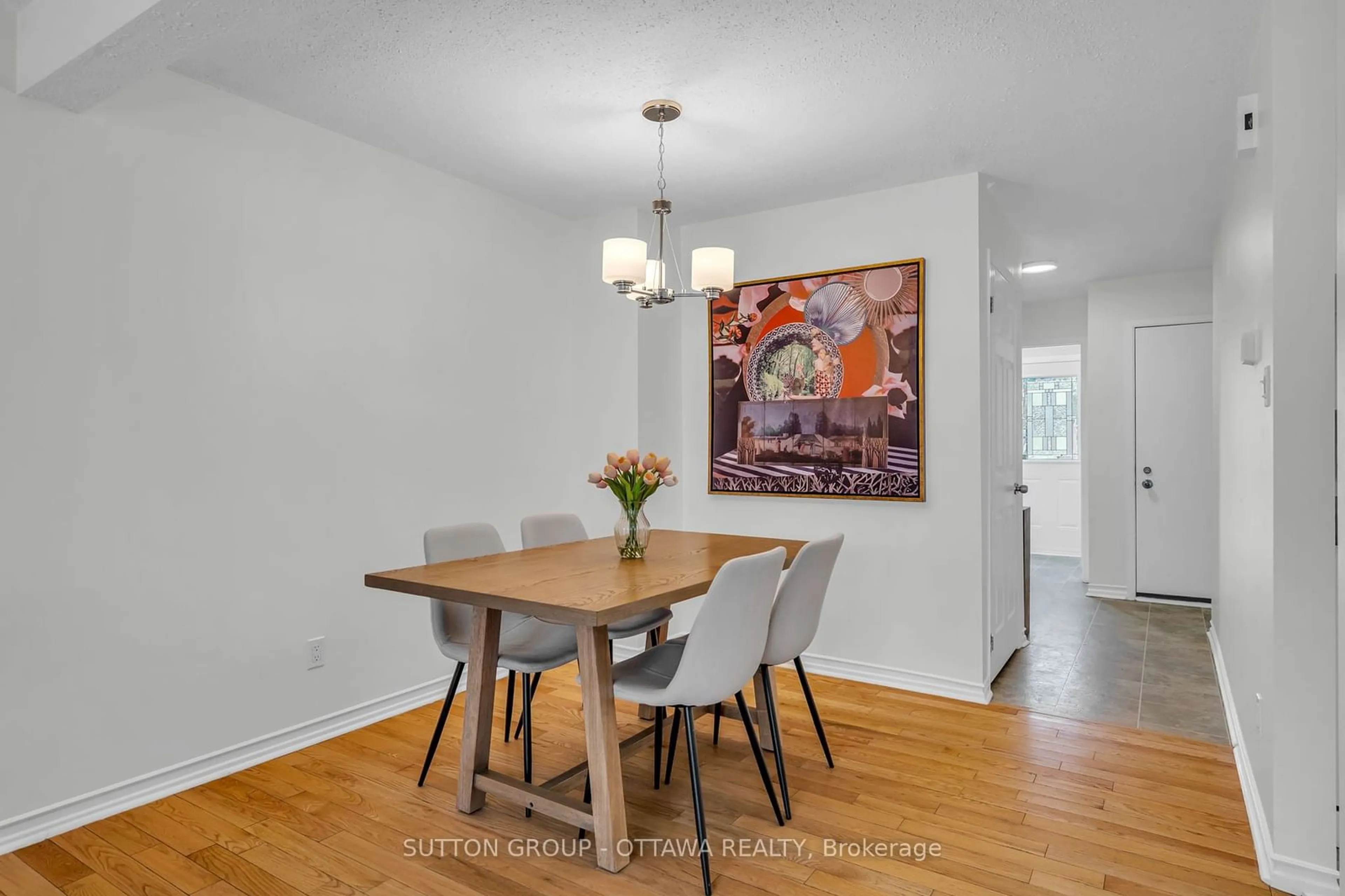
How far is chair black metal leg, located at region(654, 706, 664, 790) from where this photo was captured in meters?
2.51

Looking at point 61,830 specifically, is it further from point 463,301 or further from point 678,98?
point 678,98

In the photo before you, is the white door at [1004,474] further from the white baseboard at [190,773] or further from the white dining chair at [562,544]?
the white baseboard at [190,773]

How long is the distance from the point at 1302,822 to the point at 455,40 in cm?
316

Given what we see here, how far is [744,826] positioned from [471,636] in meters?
1.00

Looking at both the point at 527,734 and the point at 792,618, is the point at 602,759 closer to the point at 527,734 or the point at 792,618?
the point at 527,734

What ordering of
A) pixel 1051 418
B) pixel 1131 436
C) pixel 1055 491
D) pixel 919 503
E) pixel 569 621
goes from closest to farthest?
pixel 569 621
pixel 919 503
pixel 1131 436
pixel 1055 491
pixel 1051 418

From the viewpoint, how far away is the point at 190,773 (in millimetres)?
2592

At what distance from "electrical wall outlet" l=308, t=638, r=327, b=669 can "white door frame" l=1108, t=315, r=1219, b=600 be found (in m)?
5.37

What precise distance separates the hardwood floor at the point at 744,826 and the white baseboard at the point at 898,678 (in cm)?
40

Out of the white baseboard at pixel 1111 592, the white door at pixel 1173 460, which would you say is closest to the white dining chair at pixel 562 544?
the white baseboard at pixel 1111 592

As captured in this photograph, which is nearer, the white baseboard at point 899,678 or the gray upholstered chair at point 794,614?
the gray upholstered chair at point 794,614

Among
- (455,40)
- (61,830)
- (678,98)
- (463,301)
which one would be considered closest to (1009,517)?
(678,98)

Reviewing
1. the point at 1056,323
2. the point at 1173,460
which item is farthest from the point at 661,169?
the point at 1056,323

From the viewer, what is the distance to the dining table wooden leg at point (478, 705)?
2.34m
